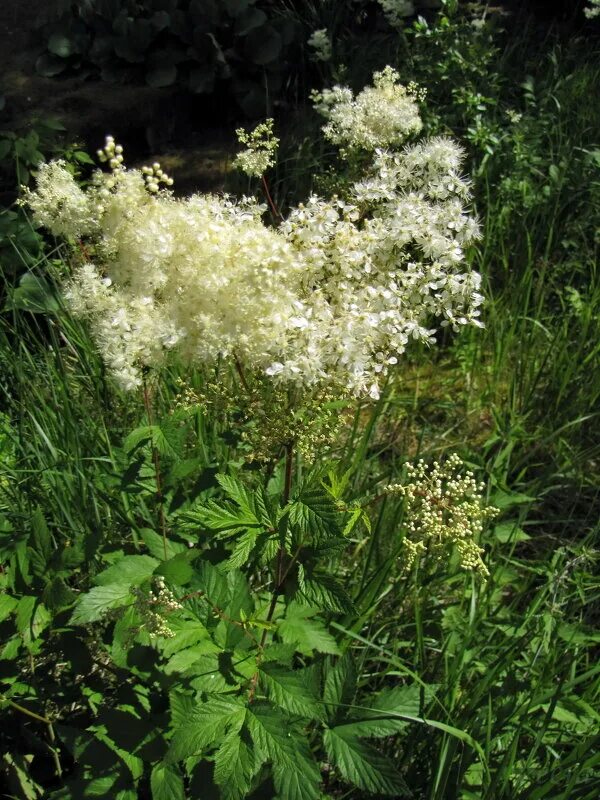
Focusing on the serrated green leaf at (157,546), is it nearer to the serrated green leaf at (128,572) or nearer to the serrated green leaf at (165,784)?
the serrated green leaf at (128,572)

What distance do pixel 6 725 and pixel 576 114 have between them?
4028 mm

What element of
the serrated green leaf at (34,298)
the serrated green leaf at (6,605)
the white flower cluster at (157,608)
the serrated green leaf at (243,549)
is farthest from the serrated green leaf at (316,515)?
the serrated green leaf at (34,298)

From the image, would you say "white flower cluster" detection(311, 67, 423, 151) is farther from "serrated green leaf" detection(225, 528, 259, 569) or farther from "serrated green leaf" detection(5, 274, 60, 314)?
"serrated green leaf" detection(5, 274, 60, 314)

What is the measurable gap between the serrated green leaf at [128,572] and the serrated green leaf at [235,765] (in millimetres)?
411

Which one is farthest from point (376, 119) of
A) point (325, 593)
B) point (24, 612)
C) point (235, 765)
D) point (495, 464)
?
point (235, 765)

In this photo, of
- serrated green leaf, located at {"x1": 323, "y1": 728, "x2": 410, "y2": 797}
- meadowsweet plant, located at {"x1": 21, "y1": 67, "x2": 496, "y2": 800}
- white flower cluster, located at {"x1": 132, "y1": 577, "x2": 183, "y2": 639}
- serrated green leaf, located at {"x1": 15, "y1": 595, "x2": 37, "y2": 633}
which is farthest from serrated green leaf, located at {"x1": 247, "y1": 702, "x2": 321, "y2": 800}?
serrated green leaf, located at {"x1": 15, "y1": 595, "x2": 37, "y2": 633}

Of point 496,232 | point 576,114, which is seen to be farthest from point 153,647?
point 576,114

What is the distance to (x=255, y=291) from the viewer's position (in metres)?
1.30

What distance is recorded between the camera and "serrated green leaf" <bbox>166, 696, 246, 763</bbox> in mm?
1350

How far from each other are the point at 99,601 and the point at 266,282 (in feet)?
2.62

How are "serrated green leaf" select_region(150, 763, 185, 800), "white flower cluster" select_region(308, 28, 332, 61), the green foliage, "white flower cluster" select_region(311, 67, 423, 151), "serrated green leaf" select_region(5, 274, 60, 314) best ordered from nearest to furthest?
1. "serrated green leaf" select_region(150, 763, 185, 800)
2. "white flower cluster" select_region(311, 67, 423, 151)
3. "serrated green leaf" select_region(5, 274, 60, 314)
4. "white flower cluster" select_region(308, 28, 332, 61)
5. the green foliage

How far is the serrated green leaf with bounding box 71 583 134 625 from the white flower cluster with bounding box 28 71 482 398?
18.5 inches

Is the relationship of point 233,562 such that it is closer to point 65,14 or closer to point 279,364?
point 279,364

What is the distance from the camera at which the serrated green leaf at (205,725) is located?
135 cm
